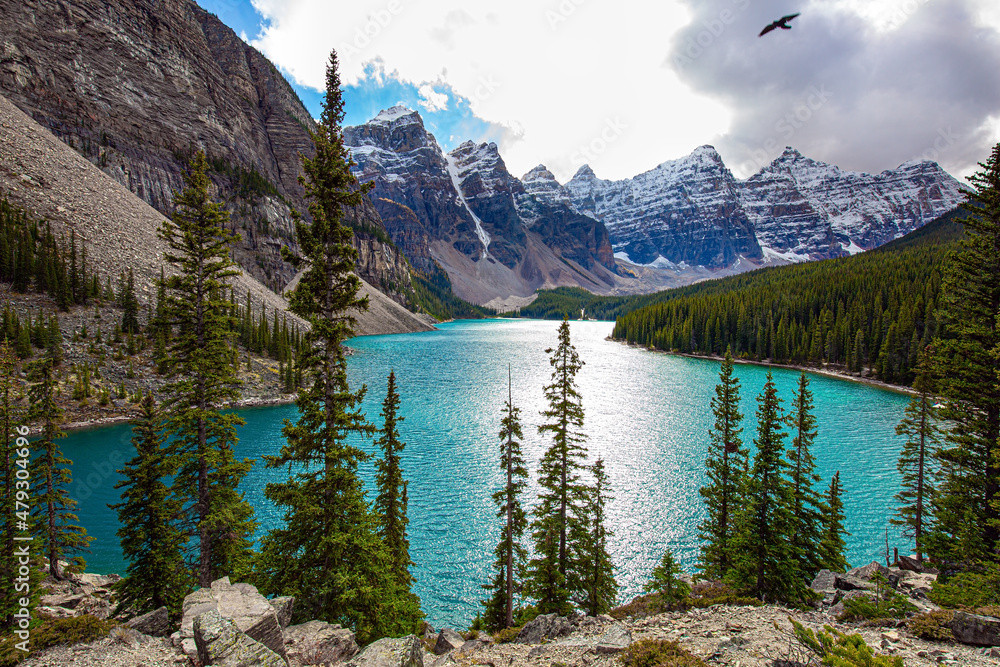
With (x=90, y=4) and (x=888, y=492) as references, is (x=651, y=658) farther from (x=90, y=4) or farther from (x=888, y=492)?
(x=90, y=4)

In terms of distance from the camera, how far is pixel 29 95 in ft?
291

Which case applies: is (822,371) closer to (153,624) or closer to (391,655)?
(391,655)

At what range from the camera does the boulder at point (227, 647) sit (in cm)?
777

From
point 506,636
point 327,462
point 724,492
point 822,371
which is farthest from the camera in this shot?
point 822,371

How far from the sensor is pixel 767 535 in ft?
52.9

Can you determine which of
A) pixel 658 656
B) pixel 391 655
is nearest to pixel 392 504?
→ pixel 391 655

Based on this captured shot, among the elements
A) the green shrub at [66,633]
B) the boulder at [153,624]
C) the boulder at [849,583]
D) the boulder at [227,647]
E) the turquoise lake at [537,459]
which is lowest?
the turquoise lake at [537,459]

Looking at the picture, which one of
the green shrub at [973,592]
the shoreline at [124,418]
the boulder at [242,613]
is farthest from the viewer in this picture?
the shoreline at [124,418]

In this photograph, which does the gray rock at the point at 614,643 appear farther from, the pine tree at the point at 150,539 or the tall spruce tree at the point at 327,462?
the pine tree at the point at 150,539

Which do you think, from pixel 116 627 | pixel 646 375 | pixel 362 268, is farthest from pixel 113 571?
pixel 362 268

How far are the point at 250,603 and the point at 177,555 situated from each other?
694 centimetres

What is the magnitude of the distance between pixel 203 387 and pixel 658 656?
1647 centimetres

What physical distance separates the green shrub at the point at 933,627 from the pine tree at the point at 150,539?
840 inches

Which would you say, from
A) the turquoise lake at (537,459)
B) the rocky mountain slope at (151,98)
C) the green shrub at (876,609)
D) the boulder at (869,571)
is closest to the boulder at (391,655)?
the turquoise lake at (537,459)
